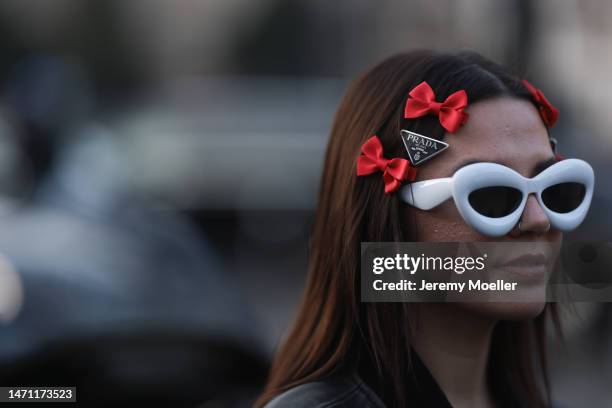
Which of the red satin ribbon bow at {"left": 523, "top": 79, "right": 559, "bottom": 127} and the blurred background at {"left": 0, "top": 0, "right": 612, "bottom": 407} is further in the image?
the blurred background at {"left": 0, "top": 0, "right": 612, "bottom": 407}

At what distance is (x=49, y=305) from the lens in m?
2.87

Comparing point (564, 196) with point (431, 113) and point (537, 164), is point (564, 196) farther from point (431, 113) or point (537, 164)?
point (431, 113)

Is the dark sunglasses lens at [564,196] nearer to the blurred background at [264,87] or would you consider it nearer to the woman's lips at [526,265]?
the woman's lips at [526,265]

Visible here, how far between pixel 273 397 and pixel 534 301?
53 cm

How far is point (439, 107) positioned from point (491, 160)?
0.13 meters

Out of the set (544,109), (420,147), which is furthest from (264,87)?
(420,147)

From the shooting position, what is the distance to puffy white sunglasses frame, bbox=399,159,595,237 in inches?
58.1

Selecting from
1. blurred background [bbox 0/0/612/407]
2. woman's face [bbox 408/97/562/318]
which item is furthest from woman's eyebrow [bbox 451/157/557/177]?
blurred background [bbox 0/0/612/407]

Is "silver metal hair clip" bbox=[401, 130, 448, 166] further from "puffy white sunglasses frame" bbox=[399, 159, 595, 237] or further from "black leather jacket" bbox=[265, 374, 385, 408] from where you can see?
"black leather jacket" bbox=[265, 374, 385, 408]

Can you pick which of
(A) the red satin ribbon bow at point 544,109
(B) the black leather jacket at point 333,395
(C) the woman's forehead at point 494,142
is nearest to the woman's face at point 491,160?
(C) the woman's forehead at point 494,142

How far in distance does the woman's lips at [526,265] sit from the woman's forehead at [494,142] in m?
0.15

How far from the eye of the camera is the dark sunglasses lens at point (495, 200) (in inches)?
58.8

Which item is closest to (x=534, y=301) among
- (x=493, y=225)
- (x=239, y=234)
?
(x=493, y=225)

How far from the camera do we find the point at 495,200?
1497 mm
